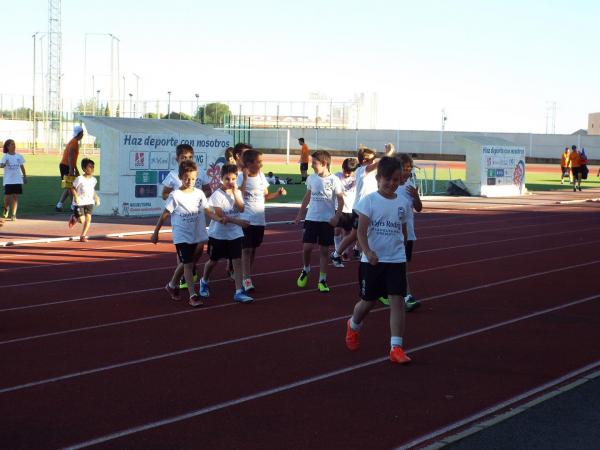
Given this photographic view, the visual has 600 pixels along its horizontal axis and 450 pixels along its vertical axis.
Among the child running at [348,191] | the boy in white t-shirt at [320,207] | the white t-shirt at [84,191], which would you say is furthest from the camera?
the white t-shirt at [84,191]

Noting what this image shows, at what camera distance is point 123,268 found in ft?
46.7

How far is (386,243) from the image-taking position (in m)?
8.32

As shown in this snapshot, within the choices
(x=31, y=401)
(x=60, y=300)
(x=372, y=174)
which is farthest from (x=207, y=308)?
(x=31, y=401)

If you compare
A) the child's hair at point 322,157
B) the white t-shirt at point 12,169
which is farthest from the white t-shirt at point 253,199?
the white t-shirt at point 12,169

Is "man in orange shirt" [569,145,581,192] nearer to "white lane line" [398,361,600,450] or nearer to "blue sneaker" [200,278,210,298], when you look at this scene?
"blue sneaker" [200,278,210,298]

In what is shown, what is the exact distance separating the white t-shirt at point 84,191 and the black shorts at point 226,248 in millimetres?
6684

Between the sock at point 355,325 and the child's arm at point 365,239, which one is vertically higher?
the child's arm at point 365,239

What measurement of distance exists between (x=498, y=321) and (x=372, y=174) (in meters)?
3.09

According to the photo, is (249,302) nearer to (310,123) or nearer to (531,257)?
(531,257)

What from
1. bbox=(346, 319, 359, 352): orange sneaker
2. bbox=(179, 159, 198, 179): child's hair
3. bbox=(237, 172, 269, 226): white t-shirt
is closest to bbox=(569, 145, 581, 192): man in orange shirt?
bbox=(237, 172, 269, 226): white t-shirt

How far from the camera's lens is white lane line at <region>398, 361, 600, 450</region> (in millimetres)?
6105

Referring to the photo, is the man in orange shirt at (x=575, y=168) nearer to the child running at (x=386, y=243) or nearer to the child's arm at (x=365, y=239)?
the child running at (x=386, y=243)

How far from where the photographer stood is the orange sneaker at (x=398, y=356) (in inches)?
320

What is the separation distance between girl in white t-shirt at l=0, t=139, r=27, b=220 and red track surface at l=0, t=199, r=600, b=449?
5.66 meters
